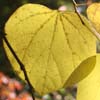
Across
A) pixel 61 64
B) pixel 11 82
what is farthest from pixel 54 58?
pixel 11 82

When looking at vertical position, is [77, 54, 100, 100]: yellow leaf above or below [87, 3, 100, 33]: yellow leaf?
below

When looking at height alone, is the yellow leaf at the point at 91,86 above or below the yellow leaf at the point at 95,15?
below

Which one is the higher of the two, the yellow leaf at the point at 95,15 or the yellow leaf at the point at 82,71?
the yellow leaf at the point at 95,15

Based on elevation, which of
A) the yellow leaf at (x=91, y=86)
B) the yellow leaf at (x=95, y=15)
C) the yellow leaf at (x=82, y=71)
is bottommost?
the yellow leaf at (x=91, y=86)

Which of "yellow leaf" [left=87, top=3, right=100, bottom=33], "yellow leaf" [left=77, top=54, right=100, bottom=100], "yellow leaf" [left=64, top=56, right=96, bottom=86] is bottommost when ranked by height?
"yellow leaf" [left=77, top=54, right=100, bottom=100]

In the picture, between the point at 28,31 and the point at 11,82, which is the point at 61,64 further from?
the point at 11,82
